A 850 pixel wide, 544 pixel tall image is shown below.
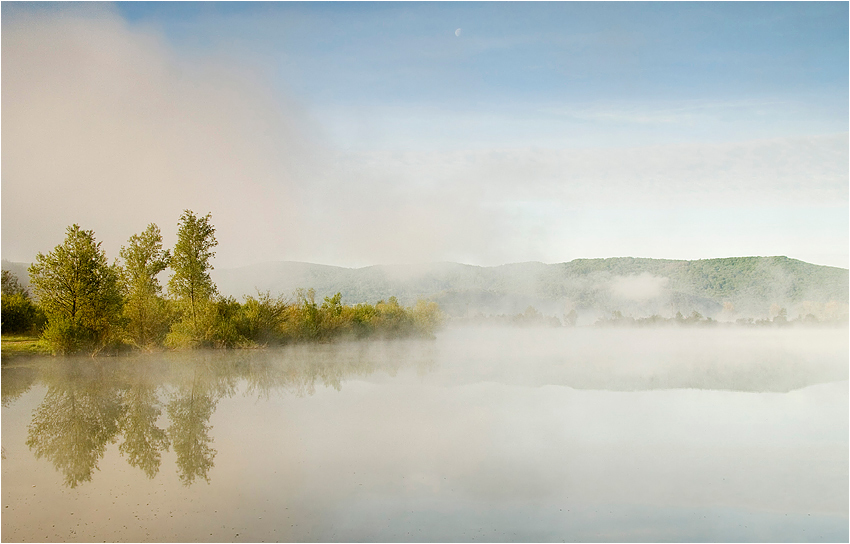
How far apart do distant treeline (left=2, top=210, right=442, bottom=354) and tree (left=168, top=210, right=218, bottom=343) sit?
0.15 feet

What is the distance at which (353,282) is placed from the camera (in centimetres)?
8388

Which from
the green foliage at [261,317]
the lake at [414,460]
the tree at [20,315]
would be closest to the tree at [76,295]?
the tree at [20,315]

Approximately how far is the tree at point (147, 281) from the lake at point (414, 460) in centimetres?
772

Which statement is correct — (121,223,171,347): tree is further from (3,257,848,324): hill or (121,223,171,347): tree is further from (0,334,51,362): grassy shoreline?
(3,257,848,324): hill

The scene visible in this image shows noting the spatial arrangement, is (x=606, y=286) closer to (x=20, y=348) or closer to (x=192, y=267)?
(x=192, y=267)

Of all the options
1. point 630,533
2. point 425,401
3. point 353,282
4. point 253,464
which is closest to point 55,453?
point 253,464

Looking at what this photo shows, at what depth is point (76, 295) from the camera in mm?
23031

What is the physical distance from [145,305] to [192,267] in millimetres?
3215

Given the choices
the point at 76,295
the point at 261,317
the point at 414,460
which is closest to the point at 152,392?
the point at 414,460

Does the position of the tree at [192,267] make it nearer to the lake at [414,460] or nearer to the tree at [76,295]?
the tree at [76,295]

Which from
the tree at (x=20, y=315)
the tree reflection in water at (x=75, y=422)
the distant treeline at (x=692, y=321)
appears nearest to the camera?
the tree reflection in water at (x=75, y=422)

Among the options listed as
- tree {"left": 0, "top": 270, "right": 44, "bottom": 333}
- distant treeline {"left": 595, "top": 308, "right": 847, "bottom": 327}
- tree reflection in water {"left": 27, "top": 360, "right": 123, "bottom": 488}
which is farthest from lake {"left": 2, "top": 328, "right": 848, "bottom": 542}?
distant treeline {"left": 595, "top": 308, "right": 847, "bottom": 327}

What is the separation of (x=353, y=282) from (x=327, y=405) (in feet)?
231

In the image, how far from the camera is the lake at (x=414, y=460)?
6676 millimetres
